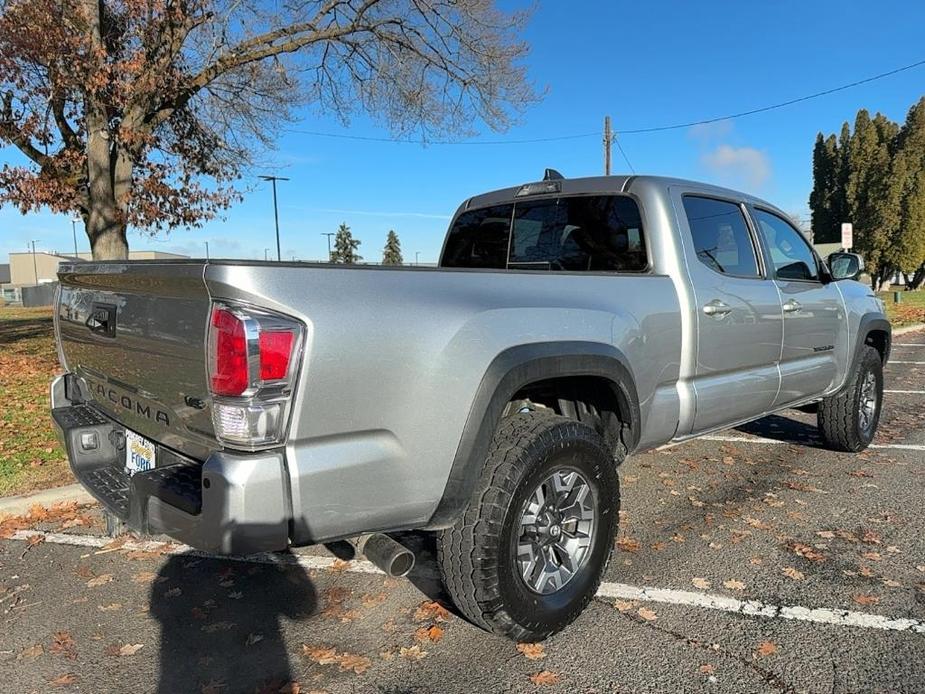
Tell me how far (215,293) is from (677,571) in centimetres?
265

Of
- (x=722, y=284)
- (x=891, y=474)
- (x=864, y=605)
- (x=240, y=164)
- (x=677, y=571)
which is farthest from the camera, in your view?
(x=240, y=164)

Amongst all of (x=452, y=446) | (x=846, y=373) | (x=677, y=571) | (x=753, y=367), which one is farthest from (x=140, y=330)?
(x=846, y=373)

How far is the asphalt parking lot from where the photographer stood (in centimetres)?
265

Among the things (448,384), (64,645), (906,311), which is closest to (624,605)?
(448,384)

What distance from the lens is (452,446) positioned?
243 centimetres

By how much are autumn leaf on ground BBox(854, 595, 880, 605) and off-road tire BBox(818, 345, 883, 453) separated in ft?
7.47

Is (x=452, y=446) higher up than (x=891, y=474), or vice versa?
(x=452, y=446)

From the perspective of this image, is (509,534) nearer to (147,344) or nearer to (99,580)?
(147,344)

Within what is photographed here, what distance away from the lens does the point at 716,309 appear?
3.70 metres

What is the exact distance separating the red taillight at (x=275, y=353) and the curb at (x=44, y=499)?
3.01 m

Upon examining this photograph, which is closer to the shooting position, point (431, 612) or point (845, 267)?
point (431, 612)

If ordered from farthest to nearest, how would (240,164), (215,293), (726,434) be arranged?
(240,164) < (726,434) < (215,293)

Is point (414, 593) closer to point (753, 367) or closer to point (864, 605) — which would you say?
point (864, 605)

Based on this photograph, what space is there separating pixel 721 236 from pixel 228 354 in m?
3.02
